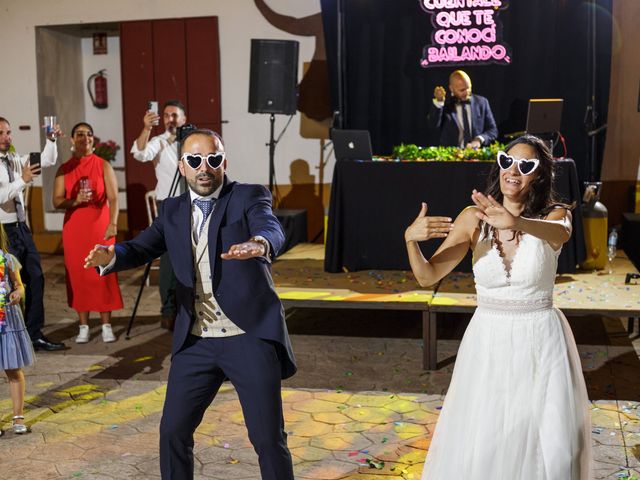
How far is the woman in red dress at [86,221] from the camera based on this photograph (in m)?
6.59

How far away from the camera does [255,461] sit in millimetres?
4258

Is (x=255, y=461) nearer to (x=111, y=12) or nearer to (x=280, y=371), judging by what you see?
(x=280, y=371)

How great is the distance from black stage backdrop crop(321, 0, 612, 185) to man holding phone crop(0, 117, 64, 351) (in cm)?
432

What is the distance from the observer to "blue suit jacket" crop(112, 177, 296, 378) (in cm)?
317

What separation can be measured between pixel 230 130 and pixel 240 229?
765cm

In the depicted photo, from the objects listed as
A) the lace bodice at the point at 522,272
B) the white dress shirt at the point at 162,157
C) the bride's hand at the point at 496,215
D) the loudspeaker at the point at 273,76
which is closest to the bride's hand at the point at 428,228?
the bride's hand at the point at 496,215

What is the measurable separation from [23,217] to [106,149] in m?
5.17

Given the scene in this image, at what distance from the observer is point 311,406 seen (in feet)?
16.9

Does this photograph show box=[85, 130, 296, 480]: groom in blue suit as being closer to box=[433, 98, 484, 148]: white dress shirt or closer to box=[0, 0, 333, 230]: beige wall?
box=[433, 98, 484, 148]: white dress shirt

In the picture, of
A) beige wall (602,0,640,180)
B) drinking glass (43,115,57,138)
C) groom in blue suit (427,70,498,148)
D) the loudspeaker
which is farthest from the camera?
the loudspeaker

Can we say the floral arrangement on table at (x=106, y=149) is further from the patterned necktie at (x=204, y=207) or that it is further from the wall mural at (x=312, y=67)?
the patterned necktie at (x=204, y=207)

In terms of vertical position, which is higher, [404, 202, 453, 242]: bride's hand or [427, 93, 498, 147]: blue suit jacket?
[427, 93, 498, 147]: blue suit jacket

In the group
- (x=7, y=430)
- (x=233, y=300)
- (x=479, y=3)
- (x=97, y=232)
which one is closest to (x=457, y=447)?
(x=233, y=300)

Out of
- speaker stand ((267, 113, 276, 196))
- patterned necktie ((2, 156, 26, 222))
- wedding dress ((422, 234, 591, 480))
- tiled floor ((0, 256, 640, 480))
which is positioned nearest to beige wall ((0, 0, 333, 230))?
speaker stand ((267, 113, 276, 196))
